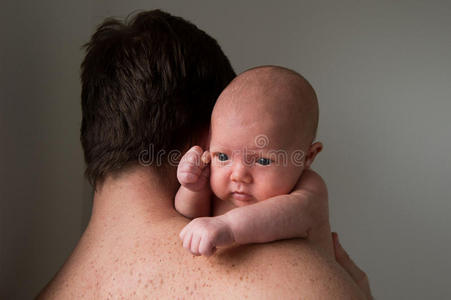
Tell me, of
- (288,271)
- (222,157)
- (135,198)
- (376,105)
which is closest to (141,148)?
(135,198)

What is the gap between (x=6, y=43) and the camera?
128 centimetres

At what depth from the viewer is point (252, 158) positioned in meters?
1.08

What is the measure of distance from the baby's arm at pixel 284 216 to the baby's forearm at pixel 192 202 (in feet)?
0.63

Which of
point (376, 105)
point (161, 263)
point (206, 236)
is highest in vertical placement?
point (206, 236)

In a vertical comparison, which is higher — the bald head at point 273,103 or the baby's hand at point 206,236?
the bald head at point 273,103

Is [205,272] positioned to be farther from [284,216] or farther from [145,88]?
[145,88]

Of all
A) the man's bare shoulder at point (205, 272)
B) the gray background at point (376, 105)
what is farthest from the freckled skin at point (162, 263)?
the gray background at point (376, 105)

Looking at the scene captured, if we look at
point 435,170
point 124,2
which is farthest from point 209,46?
point 435,170

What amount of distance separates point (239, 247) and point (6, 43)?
0.76 metres

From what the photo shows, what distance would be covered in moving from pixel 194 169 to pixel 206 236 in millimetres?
227

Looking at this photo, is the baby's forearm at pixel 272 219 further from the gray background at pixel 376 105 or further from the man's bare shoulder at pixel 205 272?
the gray background at pixel 376 105

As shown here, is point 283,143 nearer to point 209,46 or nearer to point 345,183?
point 209,46

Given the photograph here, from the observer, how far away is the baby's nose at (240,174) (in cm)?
107

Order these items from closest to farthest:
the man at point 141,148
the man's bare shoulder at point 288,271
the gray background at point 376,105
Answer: the man's bare shoulder at point 288,271 < the man at point 141,148 < the gray background at point 376,105
